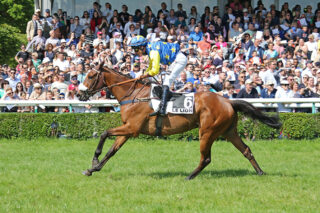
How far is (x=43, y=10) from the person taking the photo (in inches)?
780

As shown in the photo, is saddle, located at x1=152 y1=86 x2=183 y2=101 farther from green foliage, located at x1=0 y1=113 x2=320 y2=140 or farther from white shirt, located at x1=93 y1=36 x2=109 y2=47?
white shirt, located at x1=93 y1=36 x2=109 y2=47

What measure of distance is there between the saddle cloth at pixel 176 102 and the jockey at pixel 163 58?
0.27 feet

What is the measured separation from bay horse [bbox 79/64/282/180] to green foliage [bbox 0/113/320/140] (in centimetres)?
359

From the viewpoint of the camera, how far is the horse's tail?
25.6ft

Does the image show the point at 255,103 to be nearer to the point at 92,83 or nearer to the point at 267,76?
the point at 267,76

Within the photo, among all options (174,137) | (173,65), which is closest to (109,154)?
(173,65)

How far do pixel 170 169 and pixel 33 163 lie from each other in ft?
8.25

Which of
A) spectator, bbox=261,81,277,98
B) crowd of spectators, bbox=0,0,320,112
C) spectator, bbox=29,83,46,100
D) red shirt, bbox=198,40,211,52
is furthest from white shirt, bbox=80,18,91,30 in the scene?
spectator, bbox=261,81,277,98

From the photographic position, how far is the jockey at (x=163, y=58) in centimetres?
781

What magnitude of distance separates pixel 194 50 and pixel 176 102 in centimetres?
771

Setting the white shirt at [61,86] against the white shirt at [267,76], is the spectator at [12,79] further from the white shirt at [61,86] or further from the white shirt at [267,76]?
the white shirt at [267,76]

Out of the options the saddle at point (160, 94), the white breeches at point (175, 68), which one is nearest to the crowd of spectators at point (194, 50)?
the white breeches at point (175, 68)

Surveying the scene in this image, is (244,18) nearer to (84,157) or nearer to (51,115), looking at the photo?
(51,115)

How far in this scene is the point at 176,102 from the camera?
7742mm
